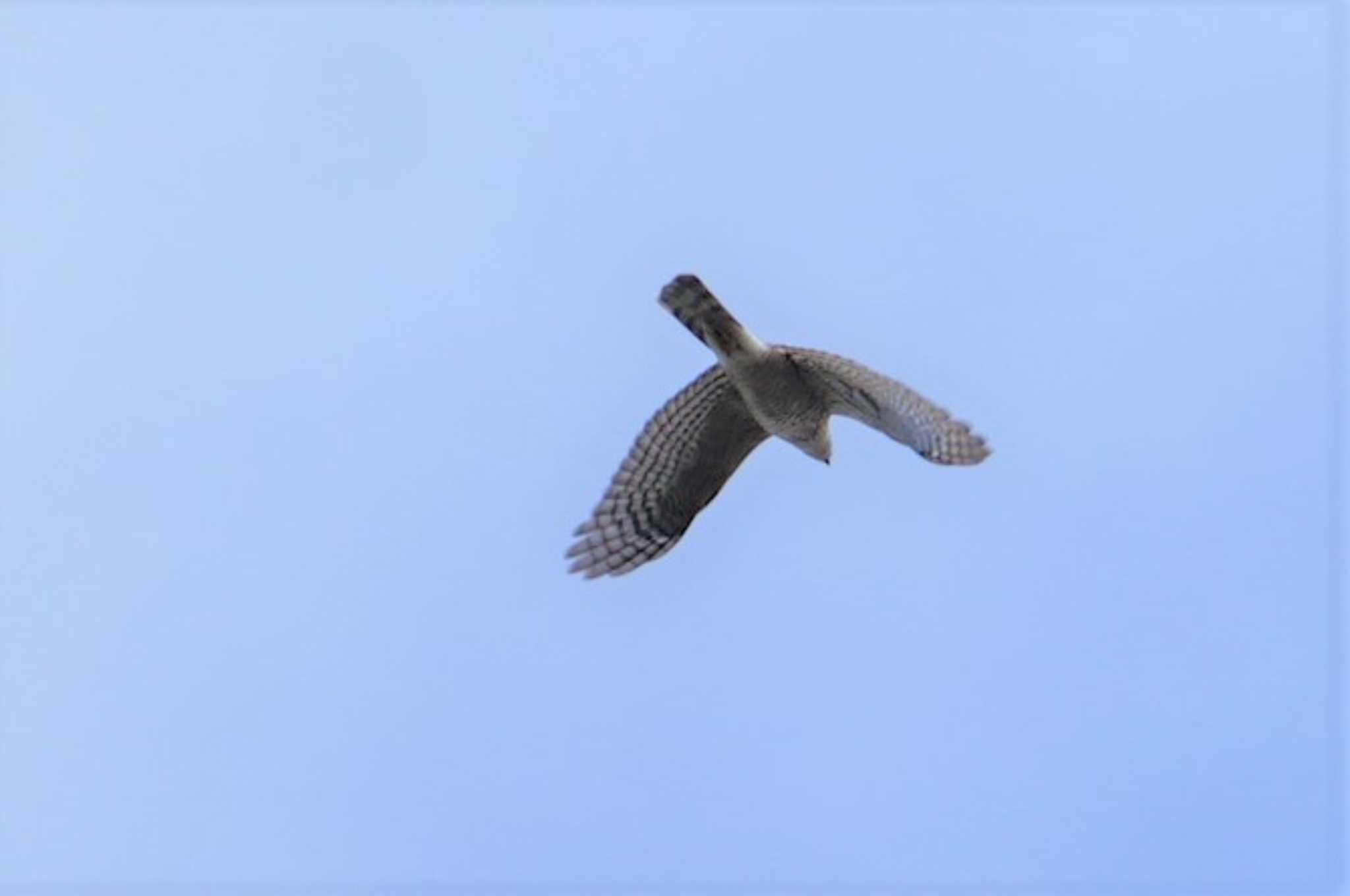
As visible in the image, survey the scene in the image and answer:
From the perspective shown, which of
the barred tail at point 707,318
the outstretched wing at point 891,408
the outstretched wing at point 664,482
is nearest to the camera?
the outstretched wing at point 891,408

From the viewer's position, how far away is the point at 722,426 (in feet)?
52.7

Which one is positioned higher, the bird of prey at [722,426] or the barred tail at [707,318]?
the barred tail at [707,318]

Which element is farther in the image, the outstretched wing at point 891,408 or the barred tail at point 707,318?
the barred tail at point 707,318

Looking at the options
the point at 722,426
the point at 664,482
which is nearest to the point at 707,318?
the point at 722,426

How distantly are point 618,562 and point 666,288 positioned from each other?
2.32m

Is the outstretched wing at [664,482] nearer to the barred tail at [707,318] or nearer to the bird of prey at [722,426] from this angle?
the bird of prey at [722,426]

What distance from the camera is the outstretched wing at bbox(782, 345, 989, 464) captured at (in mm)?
14031

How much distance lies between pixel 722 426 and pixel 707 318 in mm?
1217

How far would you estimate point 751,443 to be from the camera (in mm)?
16312

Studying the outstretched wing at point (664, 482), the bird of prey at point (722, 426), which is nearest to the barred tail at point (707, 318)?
the bird of prey at point (722, 426)

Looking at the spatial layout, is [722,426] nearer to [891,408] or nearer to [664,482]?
[664,482]

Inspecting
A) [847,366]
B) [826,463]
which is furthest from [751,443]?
[847,366]

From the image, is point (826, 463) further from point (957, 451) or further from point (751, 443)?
point (957, 451)

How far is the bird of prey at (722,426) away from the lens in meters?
14.4
